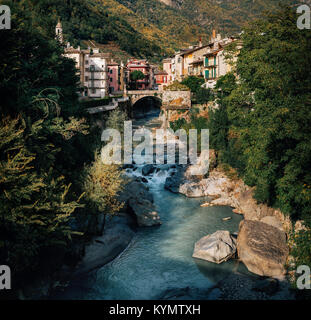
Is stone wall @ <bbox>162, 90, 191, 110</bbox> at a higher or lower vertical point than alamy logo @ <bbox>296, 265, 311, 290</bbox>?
higher

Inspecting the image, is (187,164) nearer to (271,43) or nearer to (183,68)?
(271,43)

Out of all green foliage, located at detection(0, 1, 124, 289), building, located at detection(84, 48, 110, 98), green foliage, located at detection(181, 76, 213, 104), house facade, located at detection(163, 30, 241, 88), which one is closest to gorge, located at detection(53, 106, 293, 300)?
green foliage, located at detection(0, 1, 124, 289)

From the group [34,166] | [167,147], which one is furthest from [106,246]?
[167,147]

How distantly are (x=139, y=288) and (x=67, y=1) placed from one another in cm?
12928

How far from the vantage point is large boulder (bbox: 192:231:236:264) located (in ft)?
57.1

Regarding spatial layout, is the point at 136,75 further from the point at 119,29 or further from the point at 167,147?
the point at 119,29

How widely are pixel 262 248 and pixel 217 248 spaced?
2.47 m

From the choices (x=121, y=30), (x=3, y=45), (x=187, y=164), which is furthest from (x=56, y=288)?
(x=121, y=30)

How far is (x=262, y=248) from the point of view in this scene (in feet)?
55.2

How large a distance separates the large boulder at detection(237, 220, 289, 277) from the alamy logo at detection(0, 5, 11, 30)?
16.8m

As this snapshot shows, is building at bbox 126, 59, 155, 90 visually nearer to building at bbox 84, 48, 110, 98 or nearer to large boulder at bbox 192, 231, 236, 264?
building at bbox 84, 48, 110, 98

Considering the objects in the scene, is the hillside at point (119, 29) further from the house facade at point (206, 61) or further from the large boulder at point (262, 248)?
the large boulder at point (262, 248)

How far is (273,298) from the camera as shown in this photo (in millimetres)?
14070

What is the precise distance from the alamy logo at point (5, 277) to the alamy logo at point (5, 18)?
35.9 ft
